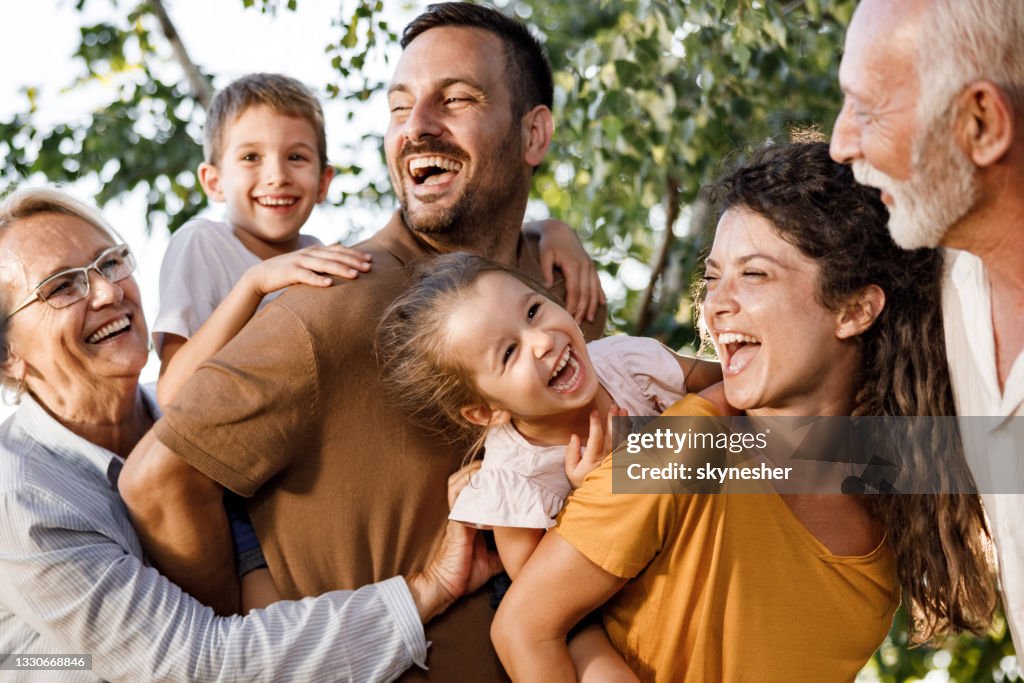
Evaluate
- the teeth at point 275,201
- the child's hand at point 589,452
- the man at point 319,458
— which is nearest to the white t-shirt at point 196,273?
the teeth at point 275,201

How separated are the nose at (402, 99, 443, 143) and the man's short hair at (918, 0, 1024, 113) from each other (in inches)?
48.5

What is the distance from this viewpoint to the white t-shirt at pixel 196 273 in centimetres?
319

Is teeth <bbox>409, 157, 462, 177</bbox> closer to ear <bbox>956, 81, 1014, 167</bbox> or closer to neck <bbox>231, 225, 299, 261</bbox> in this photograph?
neck <bbox>231, 225, 299, 261</bbox>

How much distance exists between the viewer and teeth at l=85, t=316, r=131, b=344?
2850 millimetres

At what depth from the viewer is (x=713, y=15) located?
4121 mm

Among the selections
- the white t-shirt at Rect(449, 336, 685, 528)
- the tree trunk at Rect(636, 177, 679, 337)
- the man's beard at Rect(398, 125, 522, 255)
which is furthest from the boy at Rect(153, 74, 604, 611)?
the tree trunk at Rect(636, 177, 679, 337)

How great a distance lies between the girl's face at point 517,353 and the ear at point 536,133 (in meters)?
0.64

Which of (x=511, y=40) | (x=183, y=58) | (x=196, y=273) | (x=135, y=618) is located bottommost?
(x=135, y=618)

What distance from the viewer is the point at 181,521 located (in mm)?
2500

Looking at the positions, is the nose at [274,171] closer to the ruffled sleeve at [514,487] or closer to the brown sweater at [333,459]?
the brown sweater at [333,459]

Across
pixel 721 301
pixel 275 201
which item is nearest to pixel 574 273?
pixel 721 301

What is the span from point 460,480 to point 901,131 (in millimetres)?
1123

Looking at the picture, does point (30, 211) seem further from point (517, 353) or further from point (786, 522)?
point (786, 522)

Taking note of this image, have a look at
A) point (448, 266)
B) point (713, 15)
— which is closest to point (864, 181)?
point (448, 266)
